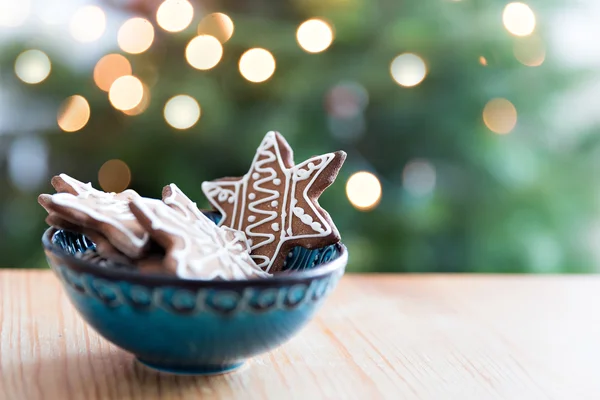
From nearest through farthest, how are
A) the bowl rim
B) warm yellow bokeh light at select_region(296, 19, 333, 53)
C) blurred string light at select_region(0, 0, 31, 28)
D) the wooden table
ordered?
the bowl rim
the wooden table
warm yellow bokeh light at select_region(296, 19, 333, 53)
blurred string light at select_region(0, 0, 31, 28)

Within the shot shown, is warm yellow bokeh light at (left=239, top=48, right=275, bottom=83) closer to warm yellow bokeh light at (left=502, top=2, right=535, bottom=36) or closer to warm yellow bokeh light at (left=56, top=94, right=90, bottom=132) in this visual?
warm yellow bokeh light at (left=56, top=94, right=90, bottom=132)

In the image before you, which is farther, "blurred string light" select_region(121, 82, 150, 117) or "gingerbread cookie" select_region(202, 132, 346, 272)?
"blurred string light" select_region(121, 82, 150, 117)

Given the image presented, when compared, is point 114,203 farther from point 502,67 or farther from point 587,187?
point 587,187

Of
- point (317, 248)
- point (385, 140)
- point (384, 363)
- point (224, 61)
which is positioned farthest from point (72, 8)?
point (384, 363)

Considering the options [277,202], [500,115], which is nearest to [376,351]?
[277,202]

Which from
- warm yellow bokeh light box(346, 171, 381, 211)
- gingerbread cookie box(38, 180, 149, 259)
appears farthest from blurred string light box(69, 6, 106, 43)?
gingerbread cookie box(38, 180, 149, 259)

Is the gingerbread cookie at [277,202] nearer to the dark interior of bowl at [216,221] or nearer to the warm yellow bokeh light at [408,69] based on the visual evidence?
the dark interior of bowl at [216,221]

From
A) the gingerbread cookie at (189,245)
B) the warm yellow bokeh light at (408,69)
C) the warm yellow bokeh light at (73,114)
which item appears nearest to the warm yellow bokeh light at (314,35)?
the warm yellow bokeh light at (408,69)
